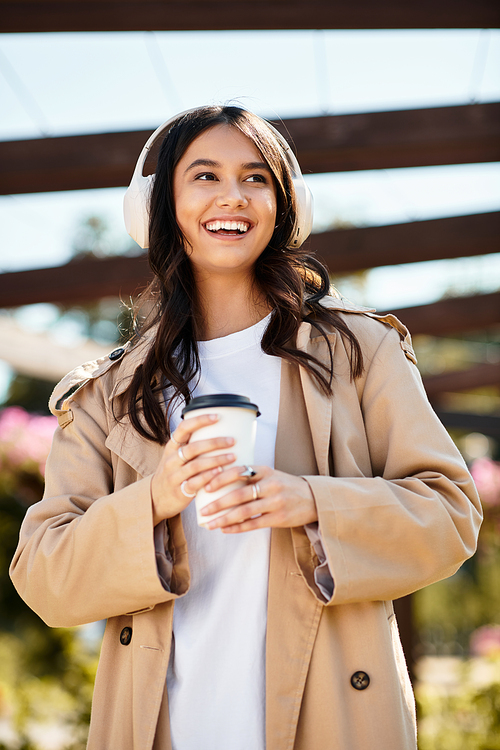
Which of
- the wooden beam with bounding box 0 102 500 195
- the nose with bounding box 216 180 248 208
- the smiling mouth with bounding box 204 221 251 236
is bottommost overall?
the smiling mouth with bounding box 204 221 251 236

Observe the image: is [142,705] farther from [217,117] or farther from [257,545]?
[217,117]

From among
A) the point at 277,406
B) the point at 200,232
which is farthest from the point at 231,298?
the point at 277,406

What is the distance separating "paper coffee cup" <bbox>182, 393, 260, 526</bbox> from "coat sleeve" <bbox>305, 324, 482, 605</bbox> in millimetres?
236

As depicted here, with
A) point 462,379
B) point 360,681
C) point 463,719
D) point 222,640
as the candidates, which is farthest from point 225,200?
point 462,379

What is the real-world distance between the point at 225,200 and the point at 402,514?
0.91 m

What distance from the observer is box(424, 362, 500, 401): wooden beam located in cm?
716

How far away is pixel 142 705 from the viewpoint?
1.61m

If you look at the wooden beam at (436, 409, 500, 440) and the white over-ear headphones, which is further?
the wooden beam at (436, 409, 500, 440)

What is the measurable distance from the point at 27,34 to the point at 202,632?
2602 mm

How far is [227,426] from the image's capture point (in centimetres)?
135

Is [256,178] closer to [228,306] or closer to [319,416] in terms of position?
[228,306]

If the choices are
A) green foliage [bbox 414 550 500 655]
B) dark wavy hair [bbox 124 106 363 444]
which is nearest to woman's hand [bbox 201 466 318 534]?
dark wavy hair [bbox 124 106 363 444]

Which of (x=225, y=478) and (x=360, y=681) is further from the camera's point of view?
(x=360, y=681)

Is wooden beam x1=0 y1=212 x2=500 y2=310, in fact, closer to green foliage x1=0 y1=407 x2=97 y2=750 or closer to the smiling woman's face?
green foliage x1=0 y1=407 x2=97 y2=750
